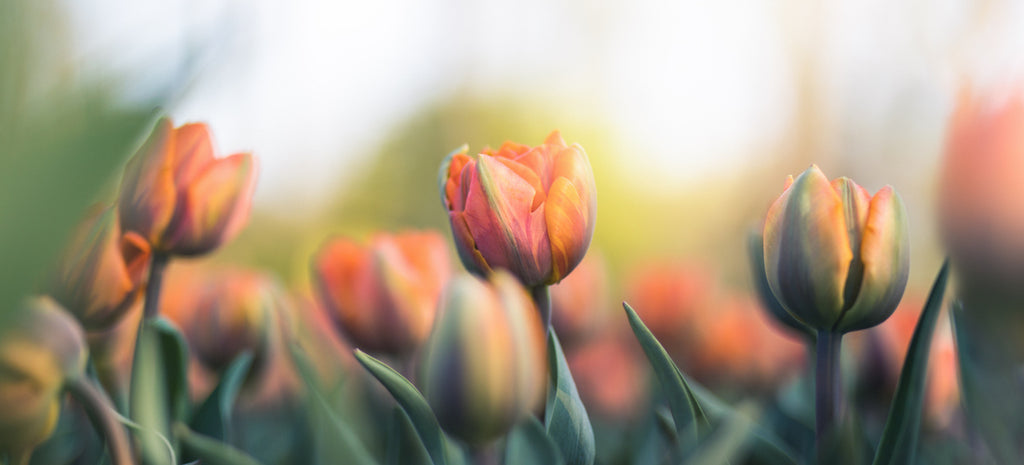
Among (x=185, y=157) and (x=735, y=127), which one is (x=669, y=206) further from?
(x=185, y=157)

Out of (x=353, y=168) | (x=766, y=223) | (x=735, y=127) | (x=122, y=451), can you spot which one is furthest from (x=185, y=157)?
(x=735, y=127)

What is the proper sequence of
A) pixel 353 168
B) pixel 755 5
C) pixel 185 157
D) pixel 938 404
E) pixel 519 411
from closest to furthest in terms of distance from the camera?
pixel 519 411 → pixel 185 157 → pixel 938 404 → pixel 353 168 → pixel 755 5

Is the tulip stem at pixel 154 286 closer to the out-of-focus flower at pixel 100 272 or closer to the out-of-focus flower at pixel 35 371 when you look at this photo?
the out-of-focus flower at pixel 100 272

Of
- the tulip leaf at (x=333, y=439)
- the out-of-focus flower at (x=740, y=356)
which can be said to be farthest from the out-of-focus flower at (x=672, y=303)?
the tulip leaf at (x=333, y=439)

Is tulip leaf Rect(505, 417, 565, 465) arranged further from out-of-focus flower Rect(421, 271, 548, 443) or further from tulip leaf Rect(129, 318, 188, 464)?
tulip leaf Rect(129, 318, 188, 464)

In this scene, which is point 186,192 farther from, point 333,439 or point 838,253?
point 838,253

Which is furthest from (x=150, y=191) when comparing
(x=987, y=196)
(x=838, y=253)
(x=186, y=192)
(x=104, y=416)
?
(x=987, y=196)

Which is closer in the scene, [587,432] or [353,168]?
[587,432]
